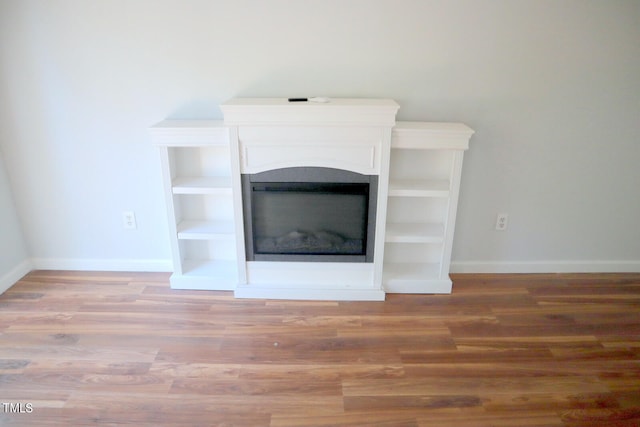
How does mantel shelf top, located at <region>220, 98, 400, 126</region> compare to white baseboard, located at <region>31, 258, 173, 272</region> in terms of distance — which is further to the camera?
white baseboard, located at <region>31, 258, 173, 272</region>

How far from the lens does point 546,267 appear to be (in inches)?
110

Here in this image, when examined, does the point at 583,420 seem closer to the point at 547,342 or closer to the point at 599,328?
the point at 547,342

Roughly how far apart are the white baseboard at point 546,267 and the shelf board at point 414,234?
0.42m

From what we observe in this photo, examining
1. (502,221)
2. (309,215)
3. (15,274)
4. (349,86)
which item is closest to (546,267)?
(502,221)

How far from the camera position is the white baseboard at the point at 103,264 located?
278 cm

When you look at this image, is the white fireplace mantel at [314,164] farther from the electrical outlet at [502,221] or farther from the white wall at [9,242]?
the white wall at [9,242]

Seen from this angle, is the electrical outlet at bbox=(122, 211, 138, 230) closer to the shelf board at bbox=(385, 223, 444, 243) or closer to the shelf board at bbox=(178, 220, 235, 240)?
the shelf board at bbox=(178, 220, 235, 240)

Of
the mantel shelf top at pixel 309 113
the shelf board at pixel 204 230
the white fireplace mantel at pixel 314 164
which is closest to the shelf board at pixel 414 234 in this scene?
the white fireplace mantel at pixel 314 164

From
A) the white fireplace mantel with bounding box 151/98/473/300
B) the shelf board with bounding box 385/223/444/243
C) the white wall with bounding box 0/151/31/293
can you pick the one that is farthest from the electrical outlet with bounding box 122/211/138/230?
the shelf board with bounding box 385/223/444/243

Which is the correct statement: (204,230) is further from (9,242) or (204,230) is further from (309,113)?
(9,242)

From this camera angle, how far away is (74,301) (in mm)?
2426

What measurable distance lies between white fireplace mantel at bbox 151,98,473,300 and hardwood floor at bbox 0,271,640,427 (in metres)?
0.14

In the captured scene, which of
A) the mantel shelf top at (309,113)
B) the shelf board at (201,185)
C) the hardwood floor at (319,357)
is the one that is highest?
the mantel shelf top at (309,113)

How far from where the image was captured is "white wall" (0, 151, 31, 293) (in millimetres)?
2555
